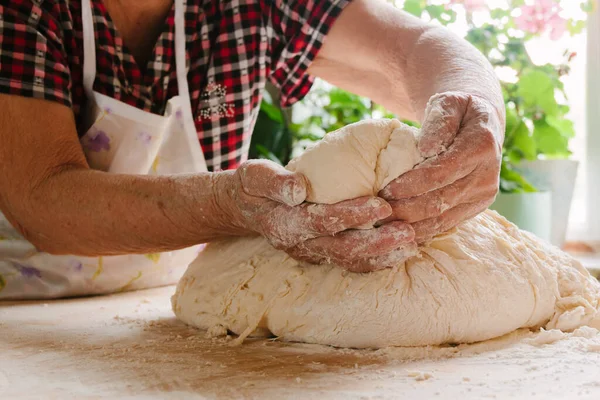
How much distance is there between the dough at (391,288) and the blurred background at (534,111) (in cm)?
90

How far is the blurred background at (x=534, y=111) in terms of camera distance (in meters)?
2.46

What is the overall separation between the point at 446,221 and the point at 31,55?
0.94 metres

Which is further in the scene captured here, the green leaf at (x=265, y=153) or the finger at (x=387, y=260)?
the green leaf at (x=265, y=153)

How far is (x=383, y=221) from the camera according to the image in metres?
1.12

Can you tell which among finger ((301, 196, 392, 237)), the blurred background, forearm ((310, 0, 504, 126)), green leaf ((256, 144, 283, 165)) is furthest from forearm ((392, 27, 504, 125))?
green leaf ((256, 144, 283, 165))

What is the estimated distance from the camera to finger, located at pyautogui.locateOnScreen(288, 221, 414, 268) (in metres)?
1.10

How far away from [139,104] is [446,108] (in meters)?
0.84

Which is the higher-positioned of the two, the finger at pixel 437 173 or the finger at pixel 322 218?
the finger at pixel 437 173

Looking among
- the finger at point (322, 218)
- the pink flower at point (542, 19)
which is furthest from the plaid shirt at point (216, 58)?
the pink flower at point (542, 19)

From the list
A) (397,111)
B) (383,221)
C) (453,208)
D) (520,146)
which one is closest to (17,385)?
(383,221)

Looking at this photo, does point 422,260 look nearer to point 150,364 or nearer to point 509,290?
point 509,290

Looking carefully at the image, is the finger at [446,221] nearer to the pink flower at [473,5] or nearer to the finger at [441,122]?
the finger at [441,122]

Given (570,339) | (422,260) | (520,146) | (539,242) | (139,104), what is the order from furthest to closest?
1. (520,146)
2. (139,104)
3. (539,242)
4. (422,260)
5. (570,339)

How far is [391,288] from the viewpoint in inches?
45.8
